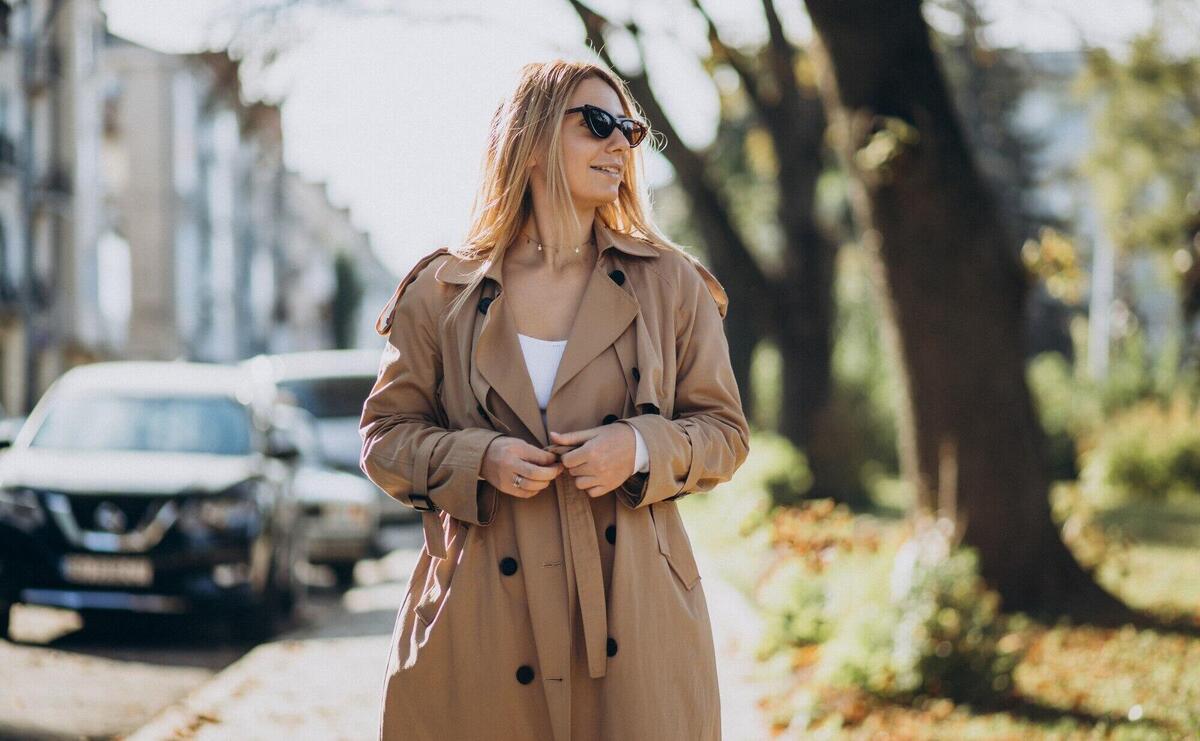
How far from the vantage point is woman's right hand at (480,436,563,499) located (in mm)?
2912

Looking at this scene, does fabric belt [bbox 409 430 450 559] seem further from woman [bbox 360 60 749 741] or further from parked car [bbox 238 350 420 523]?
parked car [bbox 238 350 420 523]

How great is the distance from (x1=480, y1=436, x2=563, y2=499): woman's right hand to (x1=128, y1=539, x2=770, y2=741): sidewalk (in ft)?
8.22

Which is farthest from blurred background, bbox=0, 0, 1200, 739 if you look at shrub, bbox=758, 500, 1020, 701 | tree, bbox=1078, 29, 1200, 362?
tree, bbox=1078, 29, 1200, 362

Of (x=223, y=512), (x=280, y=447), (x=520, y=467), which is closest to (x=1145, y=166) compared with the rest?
(x=280, y=447)

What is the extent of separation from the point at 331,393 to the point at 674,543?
550 inches

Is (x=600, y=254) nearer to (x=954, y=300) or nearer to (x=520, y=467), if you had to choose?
(x=520, y=467)

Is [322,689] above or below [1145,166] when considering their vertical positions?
below

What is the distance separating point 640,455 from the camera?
2973 millimetres

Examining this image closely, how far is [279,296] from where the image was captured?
72500 millimetres

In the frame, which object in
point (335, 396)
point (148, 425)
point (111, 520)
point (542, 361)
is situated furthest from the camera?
point (335, 396)

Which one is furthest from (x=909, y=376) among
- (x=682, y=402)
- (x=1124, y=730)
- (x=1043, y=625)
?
(x=682, y=402)

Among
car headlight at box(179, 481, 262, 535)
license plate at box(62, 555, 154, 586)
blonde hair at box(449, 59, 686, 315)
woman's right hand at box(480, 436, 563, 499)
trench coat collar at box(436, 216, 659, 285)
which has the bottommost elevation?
license plate at box(62, 555, 154, 586)

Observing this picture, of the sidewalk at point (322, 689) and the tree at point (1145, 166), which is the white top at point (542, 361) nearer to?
the sidewalk at point (322, 689)

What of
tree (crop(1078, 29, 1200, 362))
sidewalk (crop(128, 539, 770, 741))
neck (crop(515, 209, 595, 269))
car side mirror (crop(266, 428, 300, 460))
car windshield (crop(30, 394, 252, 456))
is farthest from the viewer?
tree (crop(1078, 29, 1200, 362))
